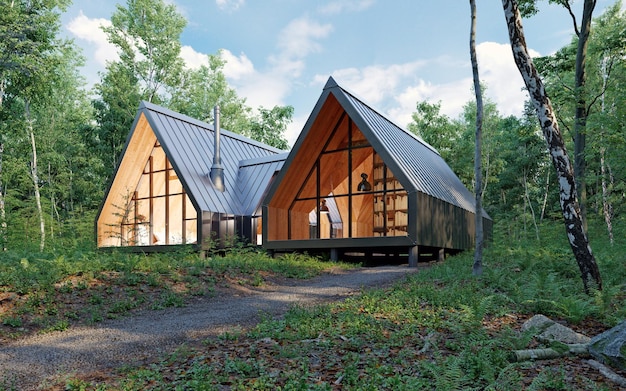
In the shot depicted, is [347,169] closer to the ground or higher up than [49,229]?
higher up

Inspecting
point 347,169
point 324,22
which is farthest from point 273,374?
point 324,22

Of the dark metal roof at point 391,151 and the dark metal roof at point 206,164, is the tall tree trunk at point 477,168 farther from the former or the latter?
the dark metal roof at point 206,164

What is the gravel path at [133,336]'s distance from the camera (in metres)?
4.83

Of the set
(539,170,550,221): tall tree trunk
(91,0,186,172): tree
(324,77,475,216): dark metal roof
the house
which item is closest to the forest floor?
(324,77,475,216): dark metal roof

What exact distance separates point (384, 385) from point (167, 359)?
2.48 metres

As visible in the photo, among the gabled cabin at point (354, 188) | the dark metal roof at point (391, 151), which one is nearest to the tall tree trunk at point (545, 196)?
the gabled cabin at point (354, 188)

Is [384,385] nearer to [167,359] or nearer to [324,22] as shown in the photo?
[167,359]

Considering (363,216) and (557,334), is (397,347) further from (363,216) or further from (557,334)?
(363,216)

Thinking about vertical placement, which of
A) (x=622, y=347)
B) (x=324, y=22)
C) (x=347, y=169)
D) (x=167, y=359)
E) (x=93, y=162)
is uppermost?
(x=324, y=22)

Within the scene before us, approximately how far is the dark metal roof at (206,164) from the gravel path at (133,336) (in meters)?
9.53

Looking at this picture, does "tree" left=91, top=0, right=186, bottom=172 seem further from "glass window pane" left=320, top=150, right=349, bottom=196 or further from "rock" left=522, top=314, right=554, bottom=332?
"rock" left=522, top=314, right=554, bottom=332

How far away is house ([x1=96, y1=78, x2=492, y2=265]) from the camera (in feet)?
50.9

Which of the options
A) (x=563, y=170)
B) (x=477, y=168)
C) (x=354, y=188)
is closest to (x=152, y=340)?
(x=563, y=170)

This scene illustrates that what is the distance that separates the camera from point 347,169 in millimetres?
17922
